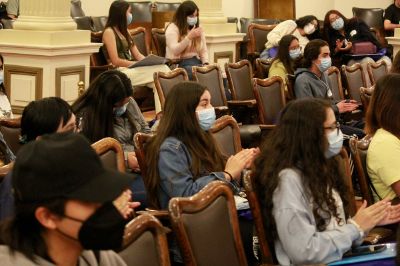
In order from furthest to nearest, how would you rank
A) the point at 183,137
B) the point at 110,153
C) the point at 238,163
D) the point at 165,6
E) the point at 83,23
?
the point at 165,6, the point at 83,23, the point at 238,163, the point at 183,137, the point at 110,153

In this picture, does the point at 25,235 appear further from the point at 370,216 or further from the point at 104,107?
the point at 104,107

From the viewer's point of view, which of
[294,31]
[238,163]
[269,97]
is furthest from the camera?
[294,31]

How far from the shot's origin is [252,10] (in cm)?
1291

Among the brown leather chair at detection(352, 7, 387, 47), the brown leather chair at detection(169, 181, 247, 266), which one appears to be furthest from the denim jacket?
the brown leather chair at detection(352, 7, 387, 47)

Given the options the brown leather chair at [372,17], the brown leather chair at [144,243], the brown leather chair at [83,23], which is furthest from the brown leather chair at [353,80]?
the brown leather chair at [372,17]

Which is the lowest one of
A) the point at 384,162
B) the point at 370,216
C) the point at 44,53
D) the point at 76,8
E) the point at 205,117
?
the point at 370,216

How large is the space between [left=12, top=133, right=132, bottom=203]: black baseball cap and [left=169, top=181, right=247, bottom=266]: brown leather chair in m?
0.83

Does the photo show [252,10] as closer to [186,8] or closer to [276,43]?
[276,43]

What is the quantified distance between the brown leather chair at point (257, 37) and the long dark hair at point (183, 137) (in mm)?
6135

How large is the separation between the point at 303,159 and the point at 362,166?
928mm

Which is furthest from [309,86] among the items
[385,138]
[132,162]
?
[385,138]

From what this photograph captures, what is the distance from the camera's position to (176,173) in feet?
11.2

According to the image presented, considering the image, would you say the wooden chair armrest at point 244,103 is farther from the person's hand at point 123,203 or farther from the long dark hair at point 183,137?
the person's hand at point 123,203

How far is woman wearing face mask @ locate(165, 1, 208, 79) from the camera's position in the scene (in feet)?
24.7
